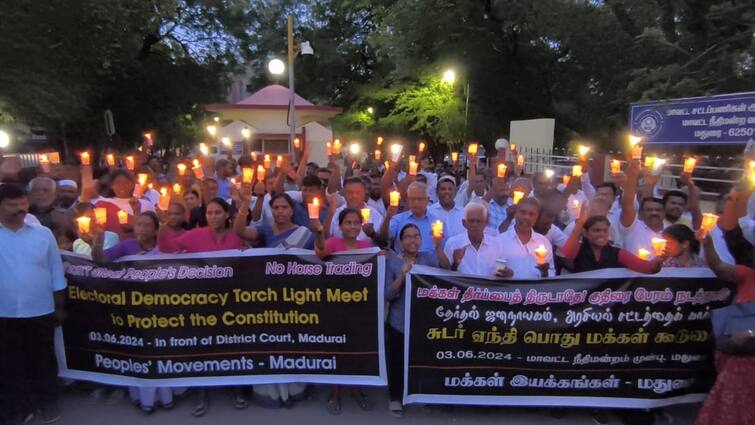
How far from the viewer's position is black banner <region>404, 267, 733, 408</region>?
4.05 m

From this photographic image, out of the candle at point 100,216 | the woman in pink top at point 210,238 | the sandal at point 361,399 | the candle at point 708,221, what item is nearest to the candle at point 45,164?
the woman in pink top at point 210,238

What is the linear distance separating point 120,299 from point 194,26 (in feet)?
76.9

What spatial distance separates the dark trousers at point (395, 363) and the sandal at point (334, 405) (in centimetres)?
42

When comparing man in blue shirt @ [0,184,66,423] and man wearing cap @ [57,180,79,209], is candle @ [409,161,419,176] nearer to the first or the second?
man in blue shirt @ [0,184,66,423]

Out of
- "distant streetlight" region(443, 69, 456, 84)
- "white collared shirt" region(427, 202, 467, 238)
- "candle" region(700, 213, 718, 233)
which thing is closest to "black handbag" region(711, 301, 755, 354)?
"candle" region(700, 213, 718, 233)

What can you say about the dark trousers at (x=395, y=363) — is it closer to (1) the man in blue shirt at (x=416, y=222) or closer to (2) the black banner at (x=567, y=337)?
(2) the black banner at (x=567, y=337)

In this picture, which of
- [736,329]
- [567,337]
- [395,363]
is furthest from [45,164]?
[736,329]

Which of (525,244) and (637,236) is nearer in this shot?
(525,244)

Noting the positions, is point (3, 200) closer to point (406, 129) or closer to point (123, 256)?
point (123, 256)

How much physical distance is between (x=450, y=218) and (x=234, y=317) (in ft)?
8.02

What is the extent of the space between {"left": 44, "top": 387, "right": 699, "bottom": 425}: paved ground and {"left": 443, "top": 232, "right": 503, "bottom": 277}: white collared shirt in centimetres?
111

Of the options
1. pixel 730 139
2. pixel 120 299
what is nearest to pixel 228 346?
pixel 120 299

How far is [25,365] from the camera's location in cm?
408

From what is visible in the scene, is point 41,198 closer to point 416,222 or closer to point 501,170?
point 416,222
